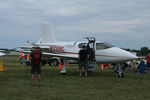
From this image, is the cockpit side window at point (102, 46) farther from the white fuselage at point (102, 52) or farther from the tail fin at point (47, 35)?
the tail fin at point (47, 35)

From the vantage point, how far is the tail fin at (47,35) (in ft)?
69.9

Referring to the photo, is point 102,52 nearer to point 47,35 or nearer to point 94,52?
point 94,52

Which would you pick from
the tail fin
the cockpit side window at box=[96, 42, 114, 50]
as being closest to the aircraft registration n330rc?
the cockpit side window at box=[96, 42, 114, 50]

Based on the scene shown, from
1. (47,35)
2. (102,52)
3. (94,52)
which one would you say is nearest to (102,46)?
(102,52)

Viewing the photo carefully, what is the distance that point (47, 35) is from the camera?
70.2ft

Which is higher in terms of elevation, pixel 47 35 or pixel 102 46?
pixel 47 35

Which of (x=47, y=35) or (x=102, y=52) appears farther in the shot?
(x=47, y=35)

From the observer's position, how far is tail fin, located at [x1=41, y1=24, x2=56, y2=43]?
21.3m

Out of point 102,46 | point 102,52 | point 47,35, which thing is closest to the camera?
point 102,52

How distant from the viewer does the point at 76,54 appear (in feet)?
56.3

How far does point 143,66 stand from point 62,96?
12682 millimetres

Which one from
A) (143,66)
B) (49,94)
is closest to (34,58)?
(49,94)

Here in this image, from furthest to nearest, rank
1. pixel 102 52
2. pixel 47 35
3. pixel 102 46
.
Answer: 1. pixel 47 35
2. pixel 102 46
3. pixel 102 52

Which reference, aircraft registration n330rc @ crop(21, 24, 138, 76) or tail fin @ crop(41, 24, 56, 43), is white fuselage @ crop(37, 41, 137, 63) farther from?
tail fin @ crop(41, 24, 56, 43)
